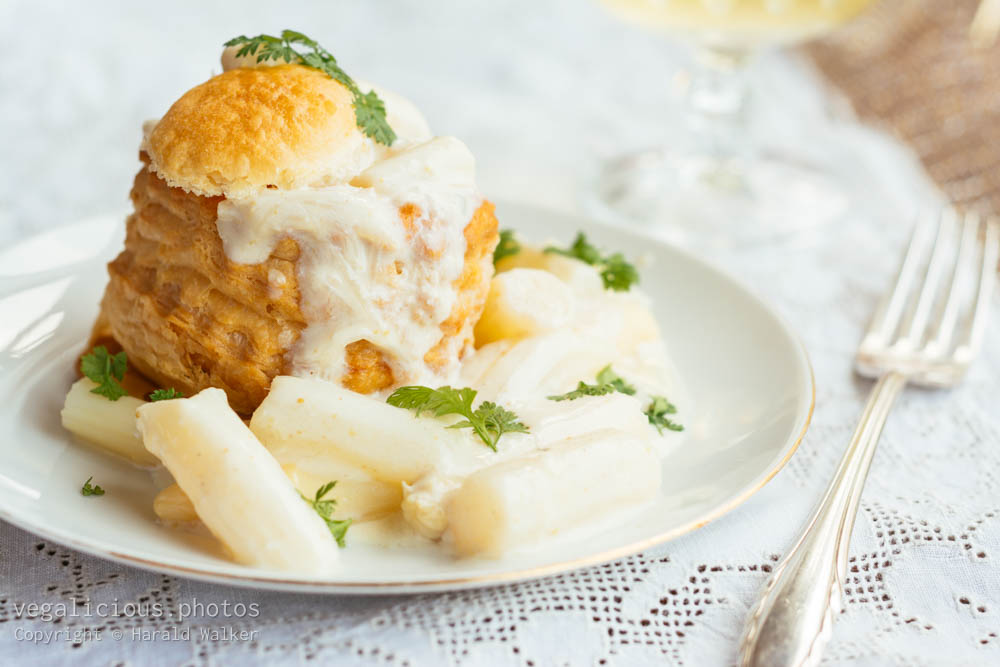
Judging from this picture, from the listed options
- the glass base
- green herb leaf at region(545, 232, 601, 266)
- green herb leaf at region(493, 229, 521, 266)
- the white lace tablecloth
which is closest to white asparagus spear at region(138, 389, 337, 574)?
the white lace tablecloth

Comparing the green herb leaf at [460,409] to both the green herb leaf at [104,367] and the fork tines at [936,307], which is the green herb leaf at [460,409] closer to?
the green herb leaf at [104,367]

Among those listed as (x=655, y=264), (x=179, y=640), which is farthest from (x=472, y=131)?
(x=179, y=640)

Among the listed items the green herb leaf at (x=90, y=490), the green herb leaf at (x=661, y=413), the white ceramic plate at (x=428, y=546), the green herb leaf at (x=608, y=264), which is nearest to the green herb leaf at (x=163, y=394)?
the white ceramic plate at (x=428, y=546)

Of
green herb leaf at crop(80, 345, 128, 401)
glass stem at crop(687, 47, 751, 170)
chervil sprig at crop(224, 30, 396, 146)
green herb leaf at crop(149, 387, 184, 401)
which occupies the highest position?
chervil sprig at crop(224, 30, 396, 146)

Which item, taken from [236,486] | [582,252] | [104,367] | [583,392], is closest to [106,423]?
[104,367]

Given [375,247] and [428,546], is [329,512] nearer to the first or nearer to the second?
[428,546]

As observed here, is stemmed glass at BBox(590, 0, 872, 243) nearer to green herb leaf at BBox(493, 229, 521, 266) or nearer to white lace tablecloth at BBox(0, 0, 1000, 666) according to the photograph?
white lace tablecloth at BBox(0, 0, 1000, 666)
